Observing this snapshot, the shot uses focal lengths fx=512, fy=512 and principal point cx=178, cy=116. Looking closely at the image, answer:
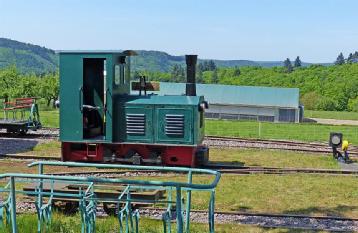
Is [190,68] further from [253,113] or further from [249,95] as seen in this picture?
[249,95]

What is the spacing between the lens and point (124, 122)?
13.4 meters

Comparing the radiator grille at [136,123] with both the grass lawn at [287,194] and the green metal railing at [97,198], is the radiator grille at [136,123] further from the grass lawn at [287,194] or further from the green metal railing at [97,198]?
the green metal railing at [97,198]

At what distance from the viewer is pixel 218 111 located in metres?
44.9

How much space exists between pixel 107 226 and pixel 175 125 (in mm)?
6328

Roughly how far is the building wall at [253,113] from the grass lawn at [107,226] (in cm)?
3487

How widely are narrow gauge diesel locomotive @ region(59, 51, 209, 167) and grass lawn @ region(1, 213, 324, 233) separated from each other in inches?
204

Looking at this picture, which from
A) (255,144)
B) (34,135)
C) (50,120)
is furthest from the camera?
(50,120)

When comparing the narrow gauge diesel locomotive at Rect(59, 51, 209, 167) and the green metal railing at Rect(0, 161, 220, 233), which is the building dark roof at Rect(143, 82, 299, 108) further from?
the green metal railing at Rect(0, 161, 220, 233)

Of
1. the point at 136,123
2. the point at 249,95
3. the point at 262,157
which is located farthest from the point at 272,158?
the point at 249,95

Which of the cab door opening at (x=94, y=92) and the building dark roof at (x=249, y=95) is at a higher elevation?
the cab door opening at (x=94, y=92)

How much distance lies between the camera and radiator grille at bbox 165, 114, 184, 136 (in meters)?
13.2

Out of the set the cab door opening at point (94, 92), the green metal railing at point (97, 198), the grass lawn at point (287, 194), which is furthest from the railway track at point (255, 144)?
the green metal railing at point (97, 198)

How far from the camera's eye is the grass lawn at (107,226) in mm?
6423

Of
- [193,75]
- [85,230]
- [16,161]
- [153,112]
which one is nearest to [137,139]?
[153,112]
